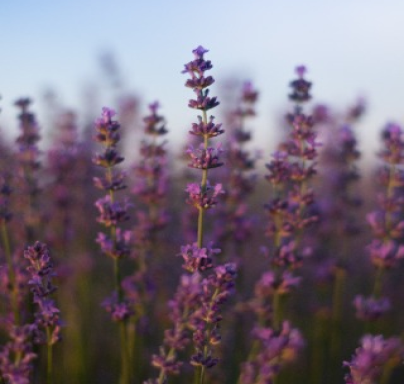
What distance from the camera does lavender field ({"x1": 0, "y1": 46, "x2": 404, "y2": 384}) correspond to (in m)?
2.32

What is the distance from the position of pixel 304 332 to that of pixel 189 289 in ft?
13.3

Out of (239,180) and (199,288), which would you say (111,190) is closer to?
(199,288)

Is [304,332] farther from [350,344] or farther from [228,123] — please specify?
[228,123]

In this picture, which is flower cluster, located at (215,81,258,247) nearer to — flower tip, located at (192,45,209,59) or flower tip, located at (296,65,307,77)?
flower tip, located at (296,65,307,77)

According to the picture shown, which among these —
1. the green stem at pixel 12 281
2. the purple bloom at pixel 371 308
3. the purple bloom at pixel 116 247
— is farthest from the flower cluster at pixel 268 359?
the green stem at pixel 12 281

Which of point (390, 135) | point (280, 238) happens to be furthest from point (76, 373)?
point (390, 135)

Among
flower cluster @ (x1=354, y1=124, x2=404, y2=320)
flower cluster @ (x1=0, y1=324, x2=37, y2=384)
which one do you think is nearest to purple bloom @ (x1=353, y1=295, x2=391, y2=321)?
flower cluster @ (x1=354, y1=124, x2=404, y2=320)

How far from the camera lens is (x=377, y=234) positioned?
3.75 m

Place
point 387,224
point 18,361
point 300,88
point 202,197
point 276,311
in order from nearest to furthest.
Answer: point 18,361 < point 202,197 < point 276,311 < point 300,88 < point 387,224

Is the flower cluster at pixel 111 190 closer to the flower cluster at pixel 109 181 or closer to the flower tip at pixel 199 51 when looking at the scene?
the flower cluster at pixel 109 181

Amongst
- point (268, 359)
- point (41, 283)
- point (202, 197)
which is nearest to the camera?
point (41, 283)

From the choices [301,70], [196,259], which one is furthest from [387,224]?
[196,259]

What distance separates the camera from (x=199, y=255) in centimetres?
237

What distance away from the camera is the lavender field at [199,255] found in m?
2.32
